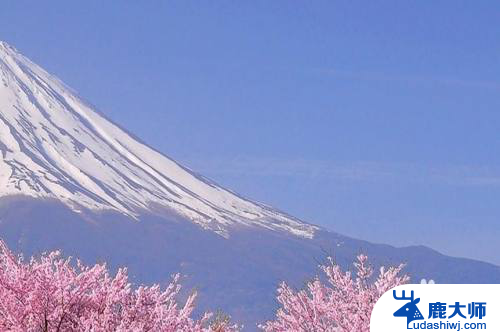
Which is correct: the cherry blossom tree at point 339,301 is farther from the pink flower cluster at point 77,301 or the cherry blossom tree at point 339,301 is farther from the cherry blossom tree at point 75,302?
the cherry blossom tree at point 75,302

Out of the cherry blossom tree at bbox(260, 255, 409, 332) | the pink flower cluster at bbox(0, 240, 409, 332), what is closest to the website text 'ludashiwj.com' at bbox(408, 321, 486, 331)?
Answer: the pink flower cluster at bbox(0, 240, 409, 332)

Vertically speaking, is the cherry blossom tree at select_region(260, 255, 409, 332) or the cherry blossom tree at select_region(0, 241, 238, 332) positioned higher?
the cherry blossom tree at select_region(260, 255, 409, 332)

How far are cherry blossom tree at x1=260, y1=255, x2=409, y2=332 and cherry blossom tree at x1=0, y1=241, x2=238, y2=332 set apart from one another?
276cm

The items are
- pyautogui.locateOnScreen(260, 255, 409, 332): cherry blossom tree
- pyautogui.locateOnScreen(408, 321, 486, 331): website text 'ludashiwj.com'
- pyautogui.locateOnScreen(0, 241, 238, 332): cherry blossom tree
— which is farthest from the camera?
pyautogui.locateOnScreen(260, 255, 409, 332): cherry blossom tree

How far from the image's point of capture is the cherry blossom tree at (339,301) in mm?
16219

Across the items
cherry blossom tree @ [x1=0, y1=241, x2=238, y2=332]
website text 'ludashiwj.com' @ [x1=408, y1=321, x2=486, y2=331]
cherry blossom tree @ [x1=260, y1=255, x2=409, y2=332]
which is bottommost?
website text 'ludashiwj.com' @ [x1=408, y1=321, x2=486, y2=331]

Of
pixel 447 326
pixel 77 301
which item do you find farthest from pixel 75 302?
pixel 447 326

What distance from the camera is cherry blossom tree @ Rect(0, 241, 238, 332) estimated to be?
13367 millimetres

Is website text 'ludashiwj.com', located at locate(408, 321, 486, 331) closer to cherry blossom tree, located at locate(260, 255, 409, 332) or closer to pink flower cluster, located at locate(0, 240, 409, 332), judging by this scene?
pink flower cluster, located at locate(0, 240, 409, 332)

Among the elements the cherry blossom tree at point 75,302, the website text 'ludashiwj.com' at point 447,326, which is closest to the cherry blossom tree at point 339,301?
the cherry blossom tree at point 75,302

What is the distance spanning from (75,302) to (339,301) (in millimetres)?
4365

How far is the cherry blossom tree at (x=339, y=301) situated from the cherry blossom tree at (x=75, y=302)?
2761mm

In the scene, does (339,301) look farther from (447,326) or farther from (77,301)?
(447,326)

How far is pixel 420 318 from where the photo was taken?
875cm
